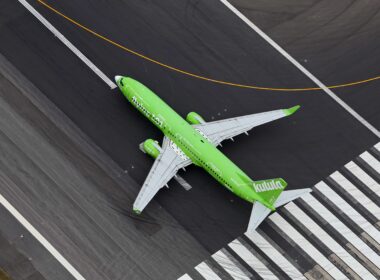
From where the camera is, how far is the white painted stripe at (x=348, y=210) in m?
67.4

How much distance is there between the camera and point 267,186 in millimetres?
62188

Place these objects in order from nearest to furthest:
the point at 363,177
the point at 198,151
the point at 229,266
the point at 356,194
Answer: the point at 229,266 → the point at 198,151 → the point at 356,194 → the point at 363,177

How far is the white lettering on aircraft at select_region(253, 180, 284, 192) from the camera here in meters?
61.2

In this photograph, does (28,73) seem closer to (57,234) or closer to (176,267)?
(57,234)

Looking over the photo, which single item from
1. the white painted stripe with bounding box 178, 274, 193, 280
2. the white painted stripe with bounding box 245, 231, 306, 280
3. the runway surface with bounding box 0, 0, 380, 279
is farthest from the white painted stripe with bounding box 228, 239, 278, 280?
the white painted stripe with bounding box 178, 274, 193, 280

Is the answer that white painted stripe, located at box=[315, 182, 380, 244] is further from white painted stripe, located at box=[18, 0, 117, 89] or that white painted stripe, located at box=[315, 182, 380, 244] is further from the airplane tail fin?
white painted stripe, located at box=[18, 0, 117, 89]

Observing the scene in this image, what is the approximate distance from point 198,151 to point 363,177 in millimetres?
18942

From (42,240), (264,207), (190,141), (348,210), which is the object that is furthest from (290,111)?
(42,240)

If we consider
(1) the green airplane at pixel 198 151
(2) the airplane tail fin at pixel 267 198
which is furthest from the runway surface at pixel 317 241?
(1) the green airplane at pixel 198 151

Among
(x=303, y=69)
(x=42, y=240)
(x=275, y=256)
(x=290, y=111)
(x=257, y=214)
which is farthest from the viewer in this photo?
(x=303, y=69)

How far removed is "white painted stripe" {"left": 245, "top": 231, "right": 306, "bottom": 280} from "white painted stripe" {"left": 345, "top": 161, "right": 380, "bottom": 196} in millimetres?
13091

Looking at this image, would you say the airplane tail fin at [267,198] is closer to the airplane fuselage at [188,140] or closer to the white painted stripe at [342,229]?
the airplane fuselage at [188,140]

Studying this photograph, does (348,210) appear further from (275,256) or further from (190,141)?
(190,141)

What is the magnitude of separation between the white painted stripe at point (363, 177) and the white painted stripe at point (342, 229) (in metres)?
5.69
